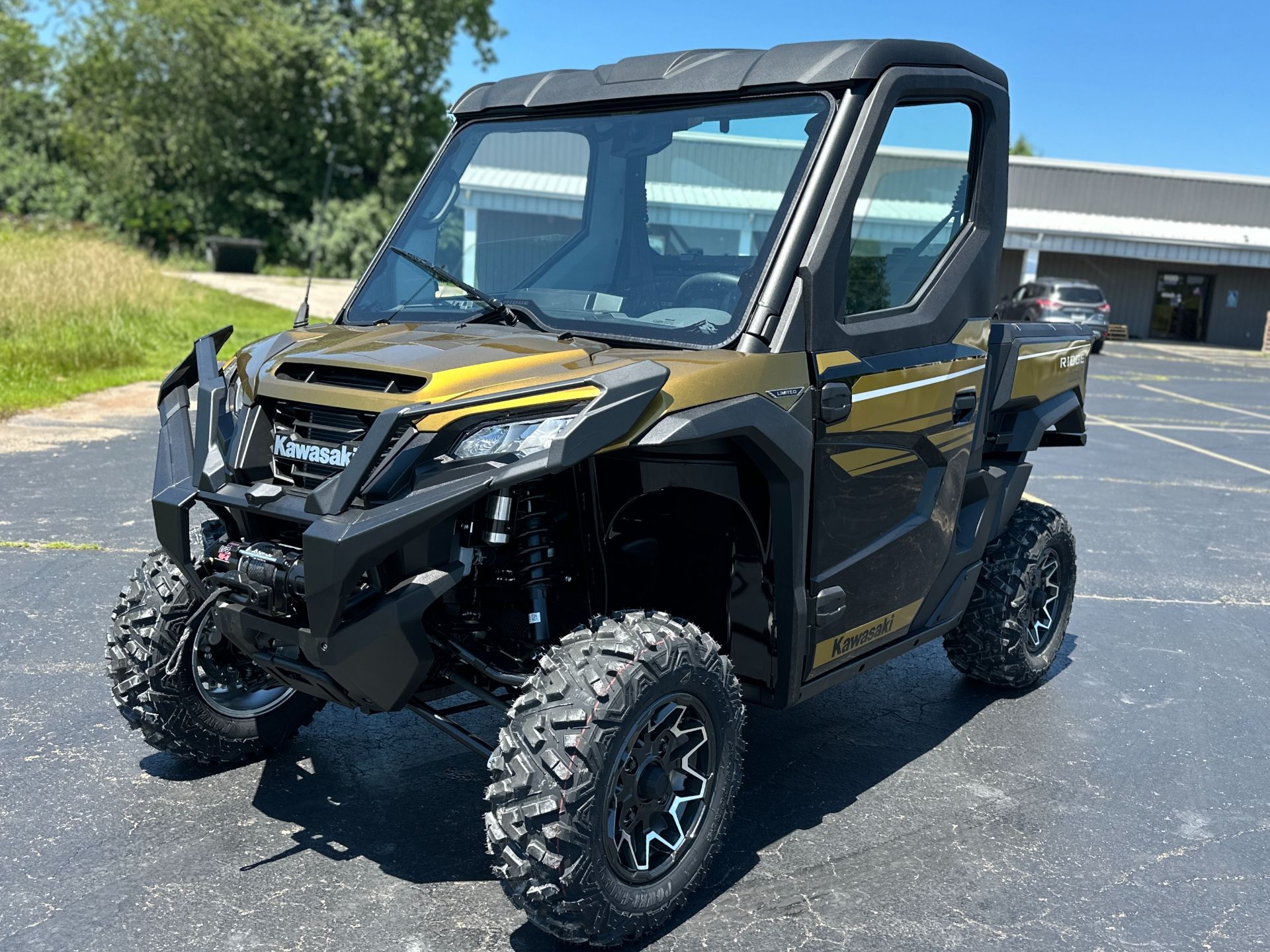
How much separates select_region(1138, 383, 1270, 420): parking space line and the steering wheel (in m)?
16.6

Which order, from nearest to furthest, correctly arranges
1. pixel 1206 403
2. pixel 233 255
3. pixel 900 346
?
pixel 900 346, pixel 1206 403, pixel 233 255

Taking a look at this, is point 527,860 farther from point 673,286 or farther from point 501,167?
point 501,167

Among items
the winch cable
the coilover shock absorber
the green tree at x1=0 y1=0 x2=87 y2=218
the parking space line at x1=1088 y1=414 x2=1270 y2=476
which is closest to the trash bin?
the green tree at x1=0 y1=0 x2=87 y2=218

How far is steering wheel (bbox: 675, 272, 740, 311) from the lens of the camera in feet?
11.5

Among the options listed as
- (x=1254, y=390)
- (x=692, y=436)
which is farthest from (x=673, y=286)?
(x=1254, y=390)

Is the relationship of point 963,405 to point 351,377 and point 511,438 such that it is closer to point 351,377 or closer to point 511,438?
Result: point 511,438

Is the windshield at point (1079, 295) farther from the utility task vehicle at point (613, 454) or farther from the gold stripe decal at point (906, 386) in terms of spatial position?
the gold stripe decal at point (906, 386)

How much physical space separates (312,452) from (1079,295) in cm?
2908

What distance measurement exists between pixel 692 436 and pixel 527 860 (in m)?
1.16

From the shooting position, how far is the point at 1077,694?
5.40m

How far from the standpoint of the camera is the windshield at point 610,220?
11.8 feet

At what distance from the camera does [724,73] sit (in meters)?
3.72

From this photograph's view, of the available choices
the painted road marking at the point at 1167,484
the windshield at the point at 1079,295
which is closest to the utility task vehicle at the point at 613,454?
the painted road marking at the point at 1167,484

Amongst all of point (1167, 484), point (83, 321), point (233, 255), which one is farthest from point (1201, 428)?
point (233, 255)
